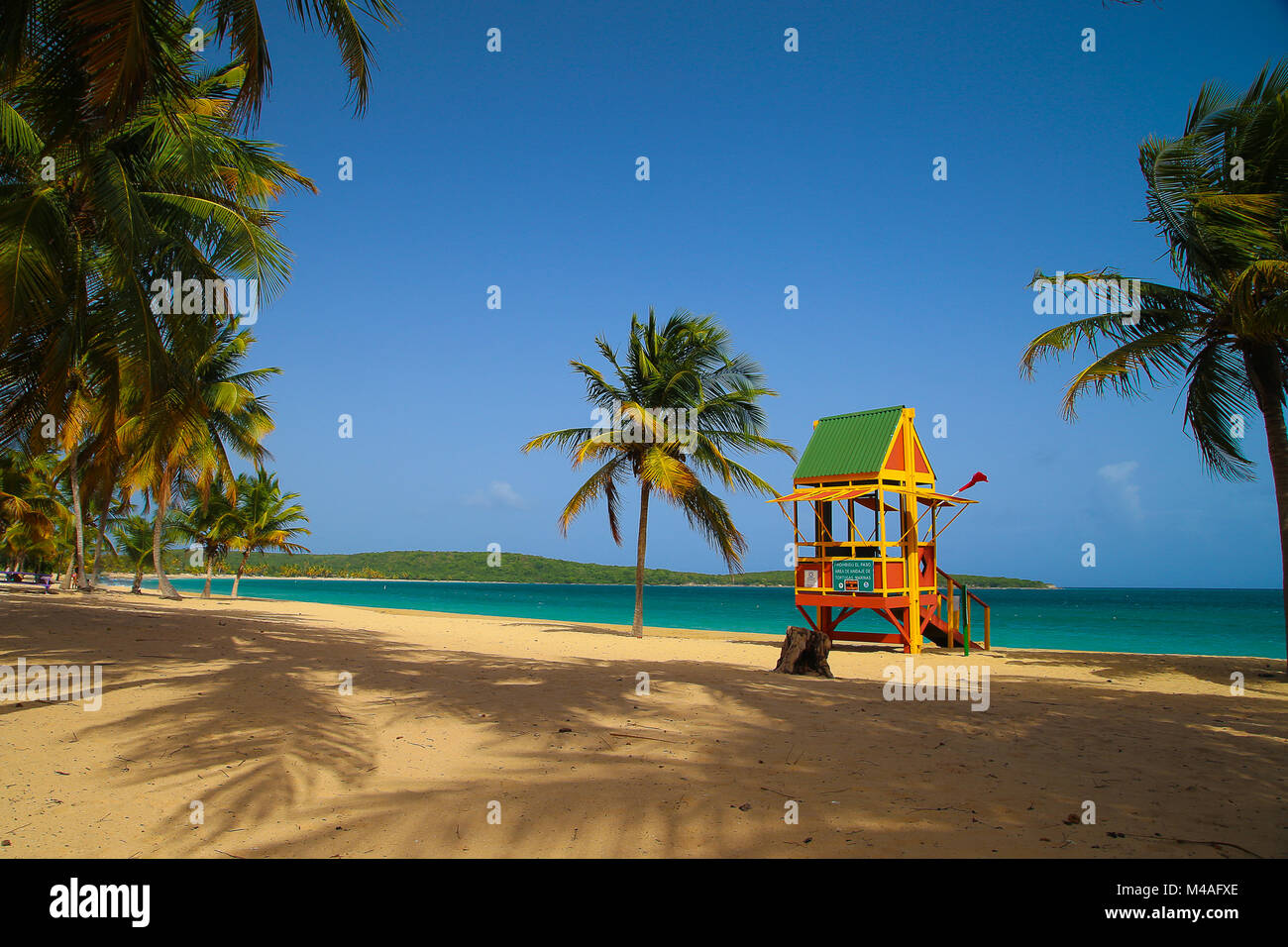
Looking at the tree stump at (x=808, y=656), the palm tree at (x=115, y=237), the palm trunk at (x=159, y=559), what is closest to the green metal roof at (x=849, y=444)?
the tree stump at (x=808, y=656)

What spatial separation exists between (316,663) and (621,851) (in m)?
6.79

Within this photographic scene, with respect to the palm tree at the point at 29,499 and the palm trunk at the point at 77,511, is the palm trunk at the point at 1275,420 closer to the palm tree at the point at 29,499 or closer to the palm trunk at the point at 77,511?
the palm trunk at the point at 77,511

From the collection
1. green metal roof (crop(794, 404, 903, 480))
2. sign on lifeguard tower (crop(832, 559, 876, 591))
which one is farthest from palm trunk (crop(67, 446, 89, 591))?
sign on lifeguard tower (crop(832, 559, 876, 591))

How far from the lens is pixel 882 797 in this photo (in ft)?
13.9

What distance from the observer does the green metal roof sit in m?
15.2

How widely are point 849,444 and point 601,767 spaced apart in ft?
40.6

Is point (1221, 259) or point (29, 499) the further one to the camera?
point (29, 499)

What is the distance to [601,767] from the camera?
4.87m

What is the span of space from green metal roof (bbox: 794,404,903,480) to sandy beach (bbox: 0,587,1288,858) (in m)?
6.98

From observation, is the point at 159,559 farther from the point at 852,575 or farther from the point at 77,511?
the point at 852,575

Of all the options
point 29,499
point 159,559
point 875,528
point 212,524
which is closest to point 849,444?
point 875,528

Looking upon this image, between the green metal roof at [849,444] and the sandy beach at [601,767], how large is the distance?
6.98 m

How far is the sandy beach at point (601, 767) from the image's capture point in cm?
370
